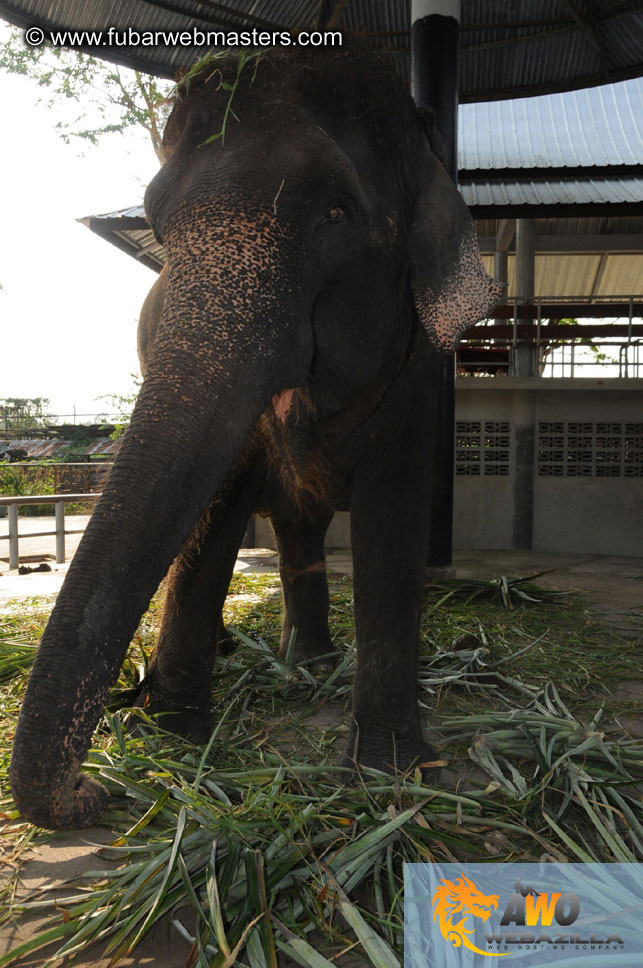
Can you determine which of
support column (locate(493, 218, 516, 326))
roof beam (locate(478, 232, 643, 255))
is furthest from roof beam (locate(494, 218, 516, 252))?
roof beam (locate(478, 232, 643, 255))

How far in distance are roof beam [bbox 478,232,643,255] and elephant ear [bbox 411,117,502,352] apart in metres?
13.9

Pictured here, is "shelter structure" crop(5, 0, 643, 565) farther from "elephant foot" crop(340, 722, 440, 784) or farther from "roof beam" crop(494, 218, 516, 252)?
"roof beam" crop(494, 218, 516, 252)

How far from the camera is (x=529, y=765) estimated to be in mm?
2629

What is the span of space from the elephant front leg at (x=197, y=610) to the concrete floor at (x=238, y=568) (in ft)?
2.33

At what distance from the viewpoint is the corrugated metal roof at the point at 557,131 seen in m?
9.30

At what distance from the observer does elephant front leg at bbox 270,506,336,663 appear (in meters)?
3.88

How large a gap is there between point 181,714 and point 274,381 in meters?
1.41

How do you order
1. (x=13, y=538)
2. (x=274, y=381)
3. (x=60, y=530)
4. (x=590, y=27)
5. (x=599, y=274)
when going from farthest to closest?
(x=599, y=274)
(x=60, y=530)
(x=13, y=538)
(x=590, y=27)
(x=274, y=381)

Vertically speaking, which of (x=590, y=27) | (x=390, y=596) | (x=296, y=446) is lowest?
(x=390, y=596)

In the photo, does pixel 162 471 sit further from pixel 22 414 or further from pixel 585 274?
pixel 22 414

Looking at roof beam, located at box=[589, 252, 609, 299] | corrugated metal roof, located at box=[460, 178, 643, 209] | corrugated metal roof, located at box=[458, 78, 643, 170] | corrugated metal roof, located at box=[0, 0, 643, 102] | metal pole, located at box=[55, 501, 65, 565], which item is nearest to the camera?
corrugated metal roof, located at box=[0, 0, 643, 102]

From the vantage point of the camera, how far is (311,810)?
2080 mm

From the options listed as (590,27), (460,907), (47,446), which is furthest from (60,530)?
(47,446)

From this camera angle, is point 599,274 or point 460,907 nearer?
point 460,907
